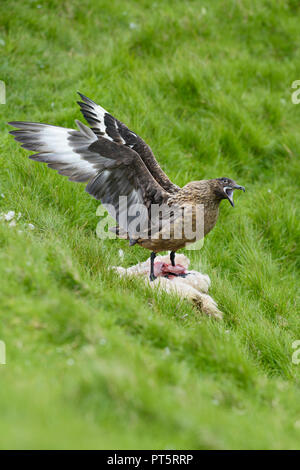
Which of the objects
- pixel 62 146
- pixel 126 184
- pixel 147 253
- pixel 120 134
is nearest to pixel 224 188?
pixel 126 184

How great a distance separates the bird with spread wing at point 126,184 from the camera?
4.28 m

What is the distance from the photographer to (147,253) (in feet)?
17.4

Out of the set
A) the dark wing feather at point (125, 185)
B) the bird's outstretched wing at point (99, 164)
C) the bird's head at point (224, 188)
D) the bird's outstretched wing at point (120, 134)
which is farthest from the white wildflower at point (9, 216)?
the bird's head at point (224, 188)

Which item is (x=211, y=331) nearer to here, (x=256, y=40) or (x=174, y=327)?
(x=174, y=327)

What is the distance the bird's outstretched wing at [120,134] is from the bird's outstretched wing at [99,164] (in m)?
0.29

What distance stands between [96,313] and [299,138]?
175 inches

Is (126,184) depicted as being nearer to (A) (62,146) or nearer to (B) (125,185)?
(B) (125,185)

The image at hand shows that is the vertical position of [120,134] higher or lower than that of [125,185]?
higher

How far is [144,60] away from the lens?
706 centimetres

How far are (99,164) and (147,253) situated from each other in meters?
1.30

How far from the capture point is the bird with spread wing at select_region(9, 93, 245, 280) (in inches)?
169

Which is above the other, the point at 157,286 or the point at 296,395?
the point at 157,286

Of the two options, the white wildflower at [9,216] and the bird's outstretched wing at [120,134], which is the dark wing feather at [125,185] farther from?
the white wildflower at [9,216]
